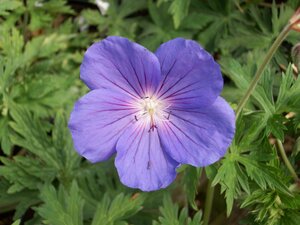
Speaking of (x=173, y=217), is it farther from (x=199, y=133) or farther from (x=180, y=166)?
(x=199, y=133)

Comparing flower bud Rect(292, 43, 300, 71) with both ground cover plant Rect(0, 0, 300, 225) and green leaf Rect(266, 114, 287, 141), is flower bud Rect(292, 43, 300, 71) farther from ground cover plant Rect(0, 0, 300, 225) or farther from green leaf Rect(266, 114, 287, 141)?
green leaf Rect(266, 114, 287, 141)

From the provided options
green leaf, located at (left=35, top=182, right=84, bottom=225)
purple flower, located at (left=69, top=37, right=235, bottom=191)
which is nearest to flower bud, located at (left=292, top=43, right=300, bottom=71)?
purple flower, located at (left=69, top=37, right=235, bottom=191)

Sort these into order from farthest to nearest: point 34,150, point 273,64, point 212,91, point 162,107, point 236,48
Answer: point 236,48 → point 273,64 → point 34,150 → point 162,107 → point 212,91

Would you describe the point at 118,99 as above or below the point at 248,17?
above

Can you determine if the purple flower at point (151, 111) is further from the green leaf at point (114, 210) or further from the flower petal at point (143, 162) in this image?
the green leaf at point (114, 210)

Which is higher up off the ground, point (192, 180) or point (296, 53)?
point (296, 53)

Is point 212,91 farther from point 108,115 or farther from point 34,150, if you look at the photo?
point 34,150

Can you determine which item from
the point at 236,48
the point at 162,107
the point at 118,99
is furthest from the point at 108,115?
the point at 236,48

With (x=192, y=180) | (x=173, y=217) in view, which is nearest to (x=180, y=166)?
(x=192, y=180)
